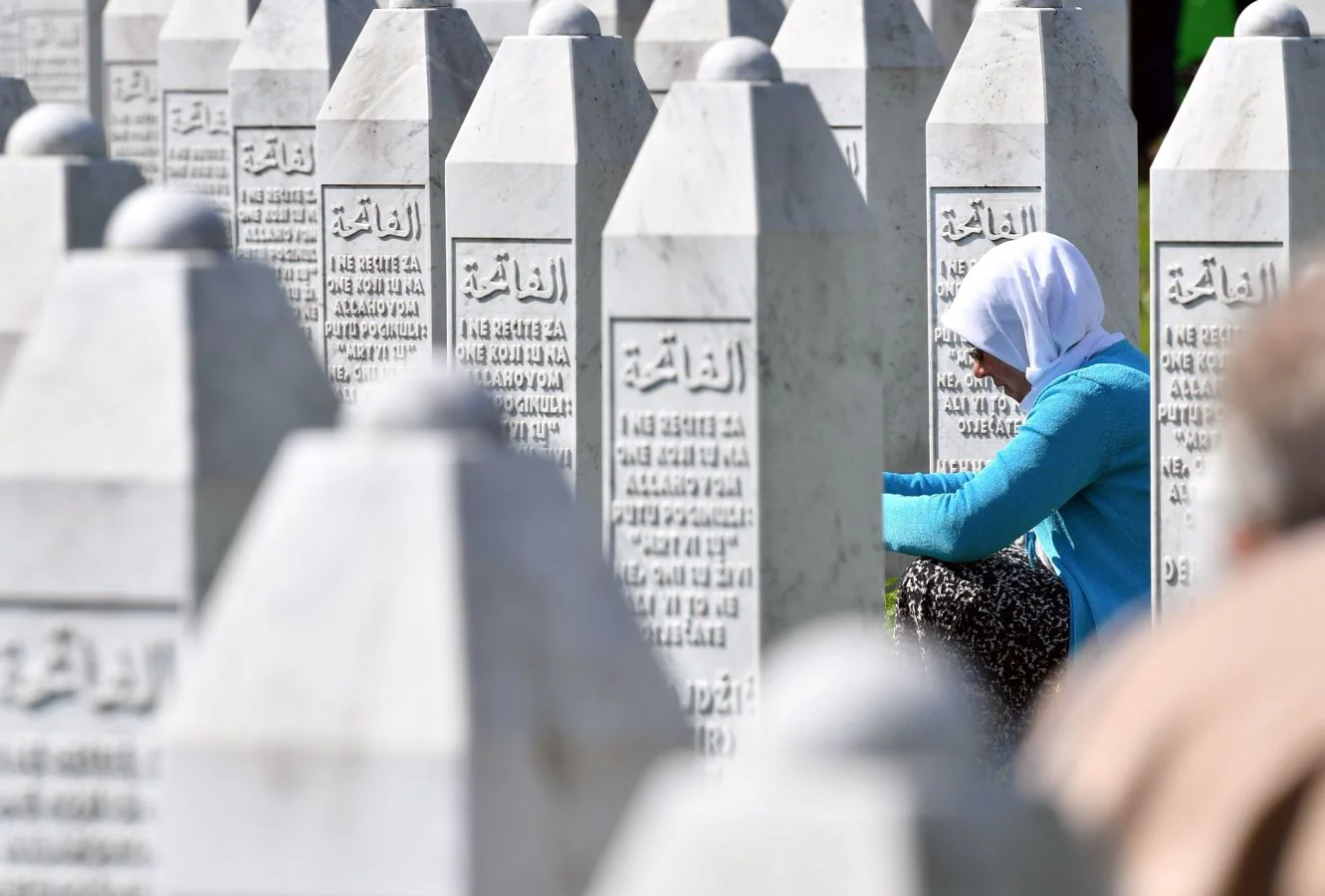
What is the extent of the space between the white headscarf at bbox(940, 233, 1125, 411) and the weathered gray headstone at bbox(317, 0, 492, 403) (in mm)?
2710

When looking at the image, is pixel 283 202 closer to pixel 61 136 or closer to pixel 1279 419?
pixel 61 136

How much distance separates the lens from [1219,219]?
7.24 meters

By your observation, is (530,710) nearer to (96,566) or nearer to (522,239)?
(96,566)

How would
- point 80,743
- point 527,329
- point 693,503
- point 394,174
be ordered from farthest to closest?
point 394,174, point 527,329, point 693,503, point 80,743

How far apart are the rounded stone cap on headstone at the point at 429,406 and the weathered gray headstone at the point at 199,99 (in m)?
8.81

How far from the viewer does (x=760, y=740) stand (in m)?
2.27

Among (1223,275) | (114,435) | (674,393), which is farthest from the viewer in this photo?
(1223,275)

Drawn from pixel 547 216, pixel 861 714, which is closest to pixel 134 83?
pixel 547 216

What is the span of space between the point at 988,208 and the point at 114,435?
18.1ft

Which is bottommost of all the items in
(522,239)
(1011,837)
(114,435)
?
(1011,837)

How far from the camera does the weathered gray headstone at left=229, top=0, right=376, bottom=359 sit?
1055 cm

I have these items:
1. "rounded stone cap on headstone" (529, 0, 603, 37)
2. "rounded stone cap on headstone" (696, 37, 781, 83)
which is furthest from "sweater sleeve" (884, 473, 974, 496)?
"rounded stone cap on headstone" (529, 0, 603, 37)

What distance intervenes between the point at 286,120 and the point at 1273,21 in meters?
4.39

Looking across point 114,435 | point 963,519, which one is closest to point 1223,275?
point 963,519
